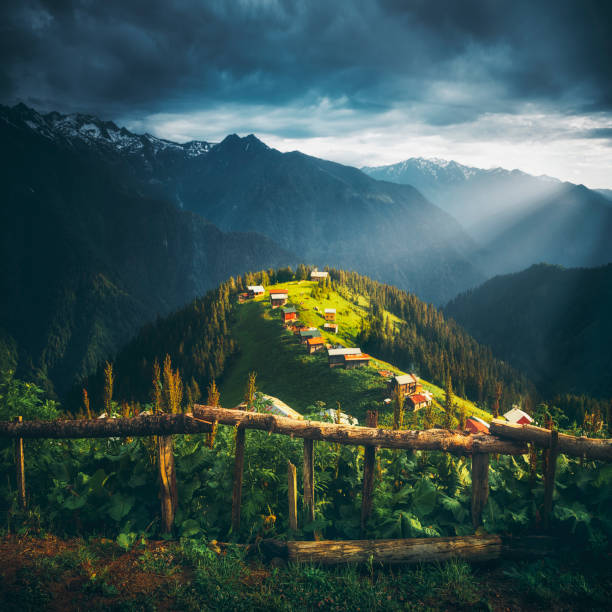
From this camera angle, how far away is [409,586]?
916 cm

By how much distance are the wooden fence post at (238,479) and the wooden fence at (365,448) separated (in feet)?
0.07

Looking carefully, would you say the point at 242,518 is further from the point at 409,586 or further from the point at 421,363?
the point at 421,363

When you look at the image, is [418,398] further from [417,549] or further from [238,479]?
[238,479]

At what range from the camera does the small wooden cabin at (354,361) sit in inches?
3177

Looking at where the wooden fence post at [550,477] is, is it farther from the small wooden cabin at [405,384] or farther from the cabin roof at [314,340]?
the cabin roof at [314,340]

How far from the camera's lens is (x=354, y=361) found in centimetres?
8094

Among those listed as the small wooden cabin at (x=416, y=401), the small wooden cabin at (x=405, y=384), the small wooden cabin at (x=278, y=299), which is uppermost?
the small wooden cabin at (x=278, y=299)

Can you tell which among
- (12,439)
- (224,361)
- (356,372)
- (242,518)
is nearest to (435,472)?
(242,518)

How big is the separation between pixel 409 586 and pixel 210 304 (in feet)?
444

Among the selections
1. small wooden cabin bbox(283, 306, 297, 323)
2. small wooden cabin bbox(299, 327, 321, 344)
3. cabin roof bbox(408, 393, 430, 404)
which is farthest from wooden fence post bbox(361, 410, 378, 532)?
small wooden cabin bbox(283, 306, 297, 323)

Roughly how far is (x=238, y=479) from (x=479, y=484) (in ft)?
22.0

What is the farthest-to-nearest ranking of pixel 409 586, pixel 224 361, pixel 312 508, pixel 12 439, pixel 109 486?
pixel 224 361
pixel 12 439
pixel 109 486
pixel 312 508
pixel 409 586

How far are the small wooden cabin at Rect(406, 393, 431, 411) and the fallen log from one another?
57354 mm

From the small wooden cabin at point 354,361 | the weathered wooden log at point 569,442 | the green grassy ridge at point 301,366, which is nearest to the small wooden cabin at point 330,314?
the green grassy ridge at point 301,366
